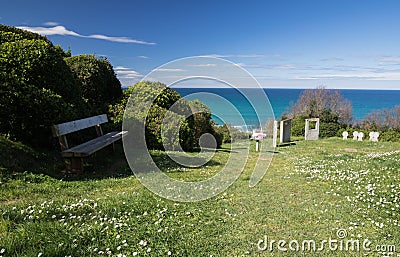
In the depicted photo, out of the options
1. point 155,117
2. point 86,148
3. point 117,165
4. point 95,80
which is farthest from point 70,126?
point 95,80

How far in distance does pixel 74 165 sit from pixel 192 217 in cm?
368

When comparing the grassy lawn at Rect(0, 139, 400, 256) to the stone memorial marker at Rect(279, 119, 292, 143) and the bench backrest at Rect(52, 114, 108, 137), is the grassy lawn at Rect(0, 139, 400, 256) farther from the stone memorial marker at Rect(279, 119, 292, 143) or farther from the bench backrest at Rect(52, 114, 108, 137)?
the stone memorial marker at Rect(279, 119, 292, 143)

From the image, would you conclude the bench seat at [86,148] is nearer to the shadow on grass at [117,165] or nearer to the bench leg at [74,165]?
the bench leg at [74,165]

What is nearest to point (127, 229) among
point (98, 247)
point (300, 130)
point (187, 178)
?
point (98, 247)

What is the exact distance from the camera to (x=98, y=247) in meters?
3.58

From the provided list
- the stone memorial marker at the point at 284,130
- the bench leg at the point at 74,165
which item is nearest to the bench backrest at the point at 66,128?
the bench leg at the point at 74,165

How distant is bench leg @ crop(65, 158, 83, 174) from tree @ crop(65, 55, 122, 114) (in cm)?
428

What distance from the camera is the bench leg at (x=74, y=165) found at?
6957 mm

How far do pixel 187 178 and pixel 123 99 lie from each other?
21.6 feet

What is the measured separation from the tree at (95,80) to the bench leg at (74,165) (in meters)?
4.28

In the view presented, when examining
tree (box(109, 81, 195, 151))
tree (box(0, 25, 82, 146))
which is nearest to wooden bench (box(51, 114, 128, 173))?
tree (box(0, 25, 82, 146))

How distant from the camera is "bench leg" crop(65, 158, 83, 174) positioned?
696cm

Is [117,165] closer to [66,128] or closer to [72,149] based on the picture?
[72,149]

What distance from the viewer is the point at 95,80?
12.0 meters
